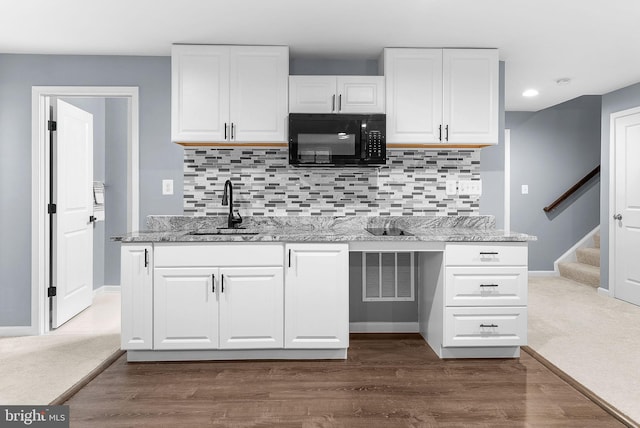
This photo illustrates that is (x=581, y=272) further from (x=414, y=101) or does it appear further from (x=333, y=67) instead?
(x=333, y=67)

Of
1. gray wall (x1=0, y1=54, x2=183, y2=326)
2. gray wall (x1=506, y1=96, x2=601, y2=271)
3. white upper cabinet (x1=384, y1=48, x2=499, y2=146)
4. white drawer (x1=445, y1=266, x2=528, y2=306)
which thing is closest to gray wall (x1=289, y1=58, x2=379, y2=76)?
white upper cabinet (x1=384, y1=48, x2=499, y2=146)

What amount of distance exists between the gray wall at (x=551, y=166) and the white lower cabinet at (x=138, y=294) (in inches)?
188

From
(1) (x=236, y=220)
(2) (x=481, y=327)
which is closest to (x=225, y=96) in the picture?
(1) (x=236, y=220)

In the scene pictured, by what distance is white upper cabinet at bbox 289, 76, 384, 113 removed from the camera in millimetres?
3307

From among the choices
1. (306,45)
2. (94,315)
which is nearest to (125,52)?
(306,45)

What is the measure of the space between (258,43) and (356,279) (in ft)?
6.38

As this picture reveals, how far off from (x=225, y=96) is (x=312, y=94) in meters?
0.63

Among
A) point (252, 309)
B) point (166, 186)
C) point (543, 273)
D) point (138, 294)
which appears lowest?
point (543, 273)

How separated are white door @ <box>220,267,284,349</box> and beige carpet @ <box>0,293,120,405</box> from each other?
93 cm

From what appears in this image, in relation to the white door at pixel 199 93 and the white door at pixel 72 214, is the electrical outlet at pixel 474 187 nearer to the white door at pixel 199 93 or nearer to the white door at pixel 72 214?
the white door at pixel 199 93

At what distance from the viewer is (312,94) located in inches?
130

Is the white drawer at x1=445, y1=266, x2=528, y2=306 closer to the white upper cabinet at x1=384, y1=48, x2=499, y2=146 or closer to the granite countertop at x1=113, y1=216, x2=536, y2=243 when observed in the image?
the granite countertop at x1=113, y1=216, x2=536, y2=243

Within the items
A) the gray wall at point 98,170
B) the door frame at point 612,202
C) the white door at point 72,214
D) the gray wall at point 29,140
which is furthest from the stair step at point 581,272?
the gray wall at point 98,170

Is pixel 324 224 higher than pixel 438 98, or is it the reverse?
pixel 438 98
